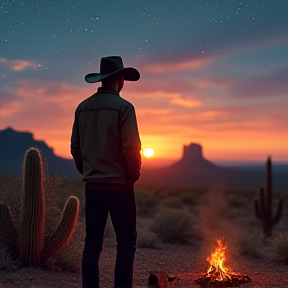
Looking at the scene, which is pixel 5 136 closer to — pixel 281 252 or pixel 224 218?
pixel 224 218

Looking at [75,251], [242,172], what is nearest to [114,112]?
[75,251]

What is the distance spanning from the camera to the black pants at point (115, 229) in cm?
566

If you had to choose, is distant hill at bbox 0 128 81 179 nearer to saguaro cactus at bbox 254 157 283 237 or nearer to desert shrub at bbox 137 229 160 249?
saguaro cactus at bbox 254 157 283 237

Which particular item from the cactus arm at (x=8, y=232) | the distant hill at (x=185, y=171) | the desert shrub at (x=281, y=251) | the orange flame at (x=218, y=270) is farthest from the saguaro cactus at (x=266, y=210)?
the distant hill at (x=185, y=171)

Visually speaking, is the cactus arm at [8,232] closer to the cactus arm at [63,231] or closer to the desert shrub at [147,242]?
the cactus arm at [63,231]

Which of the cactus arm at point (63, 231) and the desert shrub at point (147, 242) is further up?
the cactus arm at point (63, 231)

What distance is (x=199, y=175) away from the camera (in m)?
87.9

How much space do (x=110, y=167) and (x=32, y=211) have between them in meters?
3.08

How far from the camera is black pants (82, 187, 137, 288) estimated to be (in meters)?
5.66

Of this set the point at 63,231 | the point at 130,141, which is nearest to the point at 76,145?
the point at 130,141

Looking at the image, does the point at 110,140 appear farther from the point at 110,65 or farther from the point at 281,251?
the point at 281,251

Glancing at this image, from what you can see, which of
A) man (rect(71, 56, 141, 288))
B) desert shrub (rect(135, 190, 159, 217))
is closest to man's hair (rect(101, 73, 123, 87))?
man (rect(71, 56, 141, 288))

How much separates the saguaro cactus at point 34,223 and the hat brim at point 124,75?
2.40 metres

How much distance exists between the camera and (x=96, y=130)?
5.78 meters
